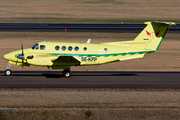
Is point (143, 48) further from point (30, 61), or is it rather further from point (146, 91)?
point (30, 61)

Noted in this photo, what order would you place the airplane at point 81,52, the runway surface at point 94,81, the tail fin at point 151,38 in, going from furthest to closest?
the tail fin at point 151,38 → the airplane at point 81,52 → the runway surface at point 94,81

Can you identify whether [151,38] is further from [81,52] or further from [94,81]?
[94,81]

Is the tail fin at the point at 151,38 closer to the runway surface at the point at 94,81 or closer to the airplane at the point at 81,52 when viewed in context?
the airplane at the point at 81,52

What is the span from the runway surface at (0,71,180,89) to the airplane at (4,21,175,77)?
1.21 meters

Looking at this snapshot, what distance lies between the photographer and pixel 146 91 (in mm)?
20938

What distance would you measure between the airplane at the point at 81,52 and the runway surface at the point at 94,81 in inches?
47.7

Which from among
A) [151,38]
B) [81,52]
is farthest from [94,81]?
[151,38]

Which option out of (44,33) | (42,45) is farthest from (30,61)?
(44,33)

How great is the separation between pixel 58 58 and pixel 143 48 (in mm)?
7934

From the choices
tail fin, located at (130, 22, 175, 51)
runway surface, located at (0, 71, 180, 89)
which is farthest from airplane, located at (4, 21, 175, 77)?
runway surface, located at (0, 71, 180, 89)

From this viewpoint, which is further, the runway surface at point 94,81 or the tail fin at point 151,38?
the tail fin at point 151,38

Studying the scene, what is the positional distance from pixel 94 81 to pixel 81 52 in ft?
11.0

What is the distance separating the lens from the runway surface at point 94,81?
22.6m

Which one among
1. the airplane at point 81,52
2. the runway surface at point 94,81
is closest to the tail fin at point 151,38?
the airplane at point 81,52
